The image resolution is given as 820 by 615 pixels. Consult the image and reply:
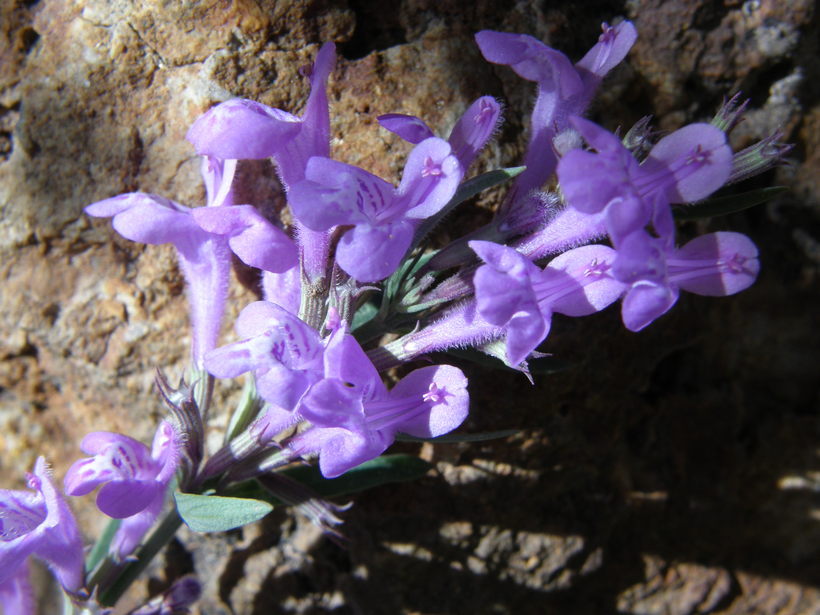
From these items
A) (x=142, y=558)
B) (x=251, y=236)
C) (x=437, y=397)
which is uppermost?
(x=251, y=236)

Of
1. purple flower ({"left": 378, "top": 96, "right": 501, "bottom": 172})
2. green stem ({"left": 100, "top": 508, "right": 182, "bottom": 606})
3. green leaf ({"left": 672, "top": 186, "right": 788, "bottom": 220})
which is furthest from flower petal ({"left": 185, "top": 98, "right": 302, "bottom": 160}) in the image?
green stem ({"left": 100, "top": 508, "right": 182, "bottom": 606})

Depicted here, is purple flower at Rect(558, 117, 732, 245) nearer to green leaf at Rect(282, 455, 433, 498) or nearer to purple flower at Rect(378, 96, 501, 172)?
purple flower at Rect(378, 96, 501, 172)

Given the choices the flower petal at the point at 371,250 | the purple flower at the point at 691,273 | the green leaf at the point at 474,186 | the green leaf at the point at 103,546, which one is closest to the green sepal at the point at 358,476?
the green leaf at the point at 103,546

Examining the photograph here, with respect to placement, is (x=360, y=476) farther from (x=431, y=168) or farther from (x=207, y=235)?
(x=431, y=168)

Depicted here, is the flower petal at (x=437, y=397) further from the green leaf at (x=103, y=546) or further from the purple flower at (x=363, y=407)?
the green leaf at (x=103, y=546)

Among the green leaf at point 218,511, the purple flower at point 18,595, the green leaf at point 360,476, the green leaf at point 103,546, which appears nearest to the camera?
the green leaf at point 218,511

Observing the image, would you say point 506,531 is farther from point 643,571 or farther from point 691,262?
point 691,262

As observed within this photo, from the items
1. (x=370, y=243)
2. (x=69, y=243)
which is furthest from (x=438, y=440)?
(x=69, y=243)

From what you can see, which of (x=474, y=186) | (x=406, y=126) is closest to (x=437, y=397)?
(x=474, y=186)
